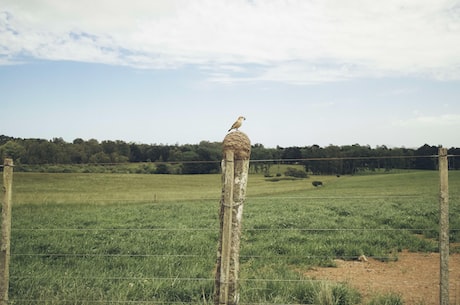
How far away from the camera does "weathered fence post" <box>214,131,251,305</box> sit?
441cm

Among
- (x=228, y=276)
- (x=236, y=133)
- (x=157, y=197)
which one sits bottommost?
(x=157, y=197)

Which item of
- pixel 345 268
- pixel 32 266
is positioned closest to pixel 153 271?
pixel 32 266

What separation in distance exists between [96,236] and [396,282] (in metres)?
9.50

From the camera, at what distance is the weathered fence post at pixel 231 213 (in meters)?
4.41

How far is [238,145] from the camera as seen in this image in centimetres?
495

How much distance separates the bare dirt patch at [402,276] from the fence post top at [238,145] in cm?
353

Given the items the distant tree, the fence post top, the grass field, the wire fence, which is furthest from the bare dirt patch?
the distant tree

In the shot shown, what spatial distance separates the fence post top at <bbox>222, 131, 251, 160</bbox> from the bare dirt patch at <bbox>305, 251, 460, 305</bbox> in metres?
3.53

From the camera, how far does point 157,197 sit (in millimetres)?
32688

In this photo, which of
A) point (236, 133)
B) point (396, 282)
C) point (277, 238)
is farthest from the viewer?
point (277, 238)

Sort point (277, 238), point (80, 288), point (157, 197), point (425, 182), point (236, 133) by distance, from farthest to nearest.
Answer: point (425, 182) → point (157, 197) → point (277, 238) → point (80, 288) → point (236, 133)

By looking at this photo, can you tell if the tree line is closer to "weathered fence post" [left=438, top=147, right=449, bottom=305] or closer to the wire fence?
the wire fence

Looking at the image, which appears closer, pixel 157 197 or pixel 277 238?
pixel 277 238

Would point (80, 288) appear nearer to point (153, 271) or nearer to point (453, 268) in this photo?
point (153, 271)
